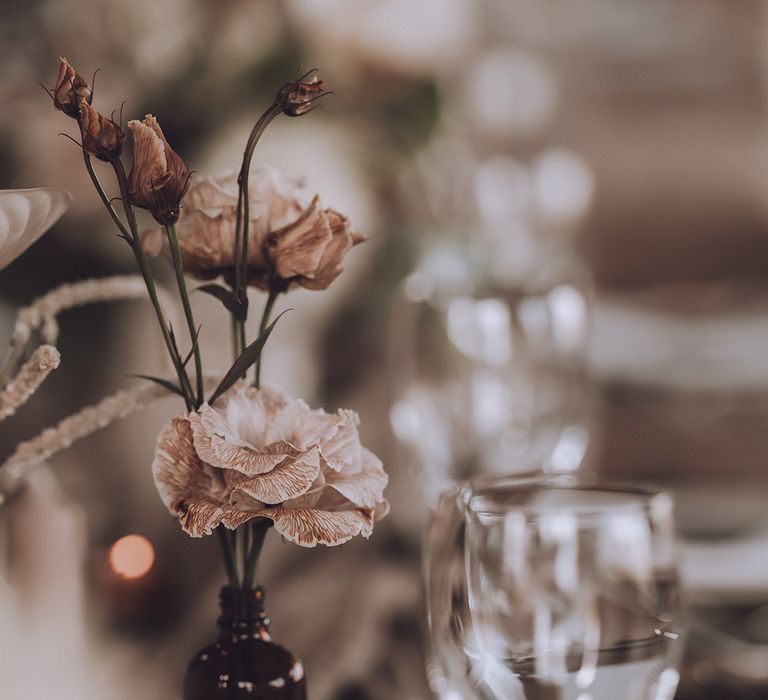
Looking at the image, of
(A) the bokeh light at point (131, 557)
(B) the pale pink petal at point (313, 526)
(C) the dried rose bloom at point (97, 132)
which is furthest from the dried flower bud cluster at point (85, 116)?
(A) the bokeh light at point (131, 557)

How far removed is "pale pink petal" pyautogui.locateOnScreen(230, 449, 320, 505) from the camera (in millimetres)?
255

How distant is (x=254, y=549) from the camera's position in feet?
0.97

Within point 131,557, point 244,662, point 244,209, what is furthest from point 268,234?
point 131,557

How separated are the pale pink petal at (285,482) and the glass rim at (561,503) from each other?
77mm

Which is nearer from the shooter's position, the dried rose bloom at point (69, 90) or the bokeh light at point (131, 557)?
the dried rose bloom at point (69, 90)

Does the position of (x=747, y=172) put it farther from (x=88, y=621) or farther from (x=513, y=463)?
(x=88, y=621)

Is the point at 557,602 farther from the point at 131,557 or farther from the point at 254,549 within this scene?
the point at 131,557

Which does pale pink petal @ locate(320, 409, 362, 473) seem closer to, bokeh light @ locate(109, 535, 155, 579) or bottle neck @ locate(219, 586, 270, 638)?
bottle neck @ locate(219, 586, 270, 638)

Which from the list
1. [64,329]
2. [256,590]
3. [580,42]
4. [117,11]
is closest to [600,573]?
[256,590]

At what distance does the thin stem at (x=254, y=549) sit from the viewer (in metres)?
0.29

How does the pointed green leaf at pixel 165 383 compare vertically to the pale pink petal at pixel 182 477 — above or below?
above

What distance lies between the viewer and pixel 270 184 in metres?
0.30

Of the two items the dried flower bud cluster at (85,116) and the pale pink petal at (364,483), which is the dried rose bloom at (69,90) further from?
the pale pink petal at (364,483)

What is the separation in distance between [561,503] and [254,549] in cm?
12
